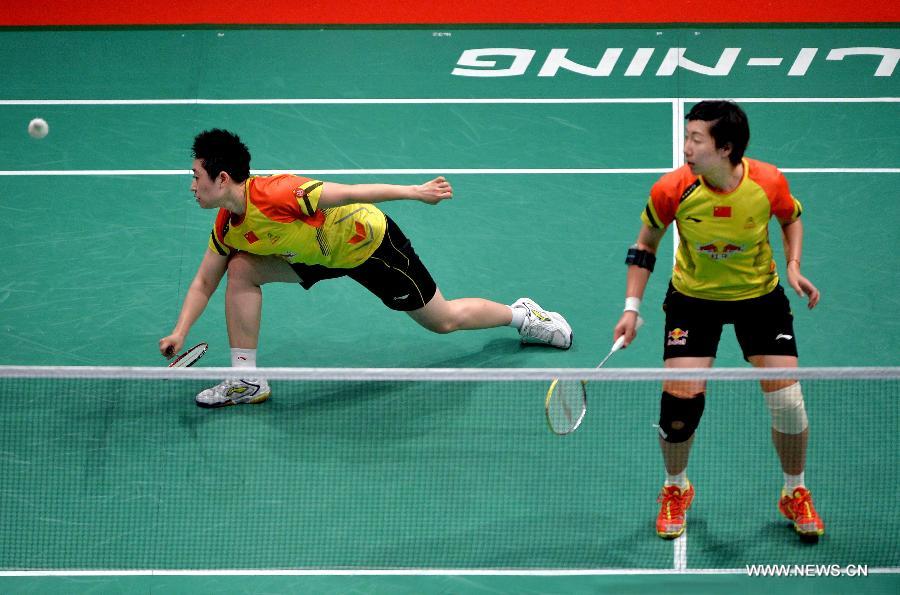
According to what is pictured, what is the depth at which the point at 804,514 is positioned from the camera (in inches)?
232

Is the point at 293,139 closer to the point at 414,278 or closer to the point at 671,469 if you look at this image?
the point at 414,278

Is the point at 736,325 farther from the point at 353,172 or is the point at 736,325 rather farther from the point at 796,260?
the point at 353,172

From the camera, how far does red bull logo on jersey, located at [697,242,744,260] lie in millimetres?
5543

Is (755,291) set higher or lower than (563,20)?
lower

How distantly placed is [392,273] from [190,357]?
1.21 metres

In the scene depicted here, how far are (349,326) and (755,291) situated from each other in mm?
2843

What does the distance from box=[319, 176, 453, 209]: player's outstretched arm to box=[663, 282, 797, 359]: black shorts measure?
1.29 m

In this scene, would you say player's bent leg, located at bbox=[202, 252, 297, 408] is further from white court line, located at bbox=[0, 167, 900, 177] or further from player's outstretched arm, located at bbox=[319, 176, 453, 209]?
white court line, located at bbox=[0, 167, 900, 177]

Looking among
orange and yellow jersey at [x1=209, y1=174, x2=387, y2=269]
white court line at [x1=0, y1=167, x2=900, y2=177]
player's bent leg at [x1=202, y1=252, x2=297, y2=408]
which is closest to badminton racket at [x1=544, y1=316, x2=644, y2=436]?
orange and yellow jersey at [x1=209, y1=174, x2=387, y2=269]

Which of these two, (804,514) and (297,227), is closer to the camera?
(804,514)

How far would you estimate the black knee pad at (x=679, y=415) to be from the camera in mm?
5641

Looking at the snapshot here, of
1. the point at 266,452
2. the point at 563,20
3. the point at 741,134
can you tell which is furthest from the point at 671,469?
the point at 563,20

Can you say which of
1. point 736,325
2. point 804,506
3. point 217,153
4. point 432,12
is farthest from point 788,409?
point 432,12

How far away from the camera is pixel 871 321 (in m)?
7.46
